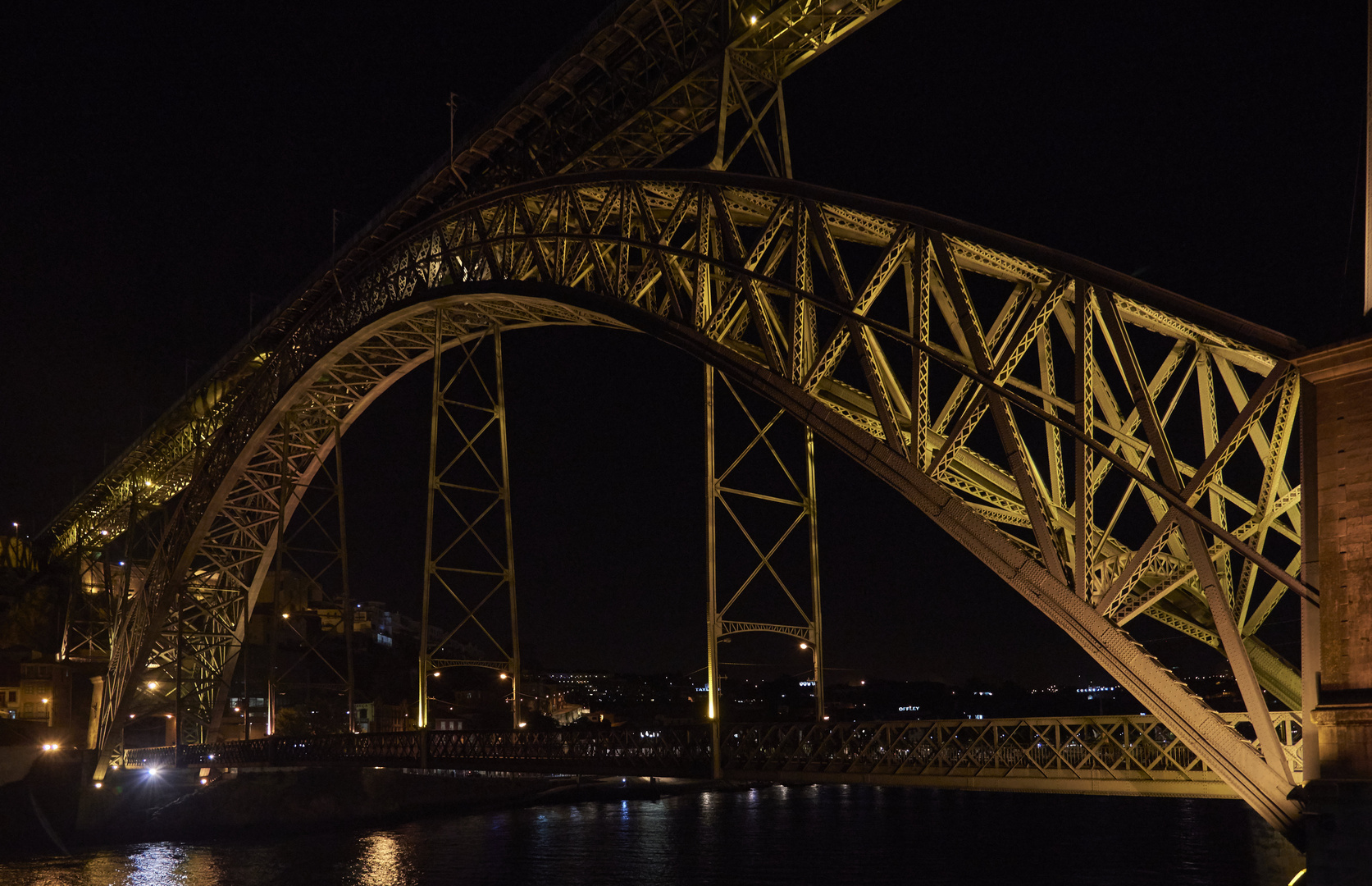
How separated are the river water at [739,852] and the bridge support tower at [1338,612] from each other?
82.5ft

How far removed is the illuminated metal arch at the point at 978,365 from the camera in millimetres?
11383

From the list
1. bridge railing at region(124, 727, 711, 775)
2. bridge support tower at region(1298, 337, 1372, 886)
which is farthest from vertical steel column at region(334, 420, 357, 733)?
bridge support tower at region(1298, 337, 1372, 886)

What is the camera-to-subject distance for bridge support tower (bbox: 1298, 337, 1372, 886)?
9.80 m

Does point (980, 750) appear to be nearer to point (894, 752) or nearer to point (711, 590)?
point (894, 752)

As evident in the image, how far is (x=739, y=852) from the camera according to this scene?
40812mm

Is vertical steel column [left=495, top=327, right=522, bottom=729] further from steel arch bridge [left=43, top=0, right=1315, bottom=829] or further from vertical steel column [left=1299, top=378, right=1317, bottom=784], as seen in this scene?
vertical steel column [left=1299, top=378, right=1317, bottom=784]

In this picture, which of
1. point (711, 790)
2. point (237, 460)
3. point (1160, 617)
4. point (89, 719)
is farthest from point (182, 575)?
point (711, 790)

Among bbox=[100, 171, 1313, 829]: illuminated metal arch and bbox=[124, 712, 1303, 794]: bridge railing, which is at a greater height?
bbox=[100, 171, 1313, 829]: illuminated metal arch

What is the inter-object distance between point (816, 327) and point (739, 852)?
27.8 meters

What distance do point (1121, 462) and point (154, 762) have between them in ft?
130

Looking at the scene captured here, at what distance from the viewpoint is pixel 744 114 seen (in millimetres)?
19344

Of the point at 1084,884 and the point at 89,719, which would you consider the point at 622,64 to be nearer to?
the point at 1084,884

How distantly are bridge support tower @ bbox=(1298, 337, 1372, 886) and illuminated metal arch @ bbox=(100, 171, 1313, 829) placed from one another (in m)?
0.36

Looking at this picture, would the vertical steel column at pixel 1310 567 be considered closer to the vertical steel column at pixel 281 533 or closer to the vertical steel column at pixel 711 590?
the vertical steel column at pixel 711 590
